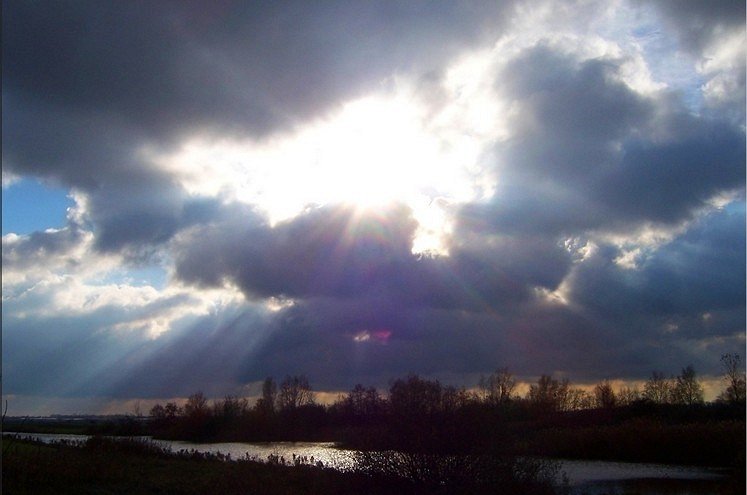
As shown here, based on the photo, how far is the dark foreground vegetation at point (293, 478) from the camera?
72.5 feet

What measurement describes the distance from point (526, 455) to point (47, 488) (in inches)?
622

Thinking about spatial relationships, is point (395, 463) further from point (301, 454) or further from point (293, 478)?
point (301, 454)

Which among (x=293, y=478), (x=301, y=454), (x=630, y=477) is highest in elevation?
(x=293, y=478)

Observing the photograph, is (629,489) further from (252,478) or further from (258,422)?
(258,422)

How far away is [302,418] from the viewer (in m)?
81.0

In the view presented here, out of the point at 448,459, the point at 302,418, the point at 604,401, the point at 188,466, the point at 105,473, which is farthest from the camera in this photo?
the point at 604,401

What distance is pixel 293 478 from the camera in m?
28.9

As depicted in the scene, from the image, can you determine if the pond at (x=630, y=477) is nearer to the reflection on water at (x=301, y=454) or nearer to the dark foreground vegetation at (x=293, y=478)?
the reflection on water at (x=301, y=454)

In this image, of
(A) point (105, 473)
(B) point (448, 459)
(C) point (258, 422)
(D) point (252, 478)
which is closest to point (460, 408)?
(B) point (448, 459)

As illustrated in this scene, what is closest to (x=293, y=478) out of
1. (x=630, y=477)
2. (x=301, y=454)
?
(x=301, y=454)

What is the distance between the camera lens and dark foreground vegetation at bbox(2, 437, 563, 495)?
72.5ft

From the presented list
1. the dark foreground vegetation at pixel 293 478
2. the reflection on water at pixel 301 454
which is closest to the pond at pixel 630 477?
the reflection on water at pixel 301 454

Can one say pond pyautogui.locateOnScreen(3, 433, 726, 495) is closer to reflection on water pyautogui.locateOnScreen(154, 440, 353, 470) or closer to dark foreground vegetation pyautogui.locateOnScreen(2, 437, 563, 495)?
reflection on water pyautogui.locateOnScreen(154, 440, 353, 470)

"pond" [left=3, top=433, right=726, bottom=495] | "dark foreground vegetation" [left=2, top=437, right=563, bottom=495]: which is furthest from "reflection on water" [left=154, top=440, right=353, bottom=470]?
"dark foreground vegetation" [left=2, top=437, right=563, bottom=495]
